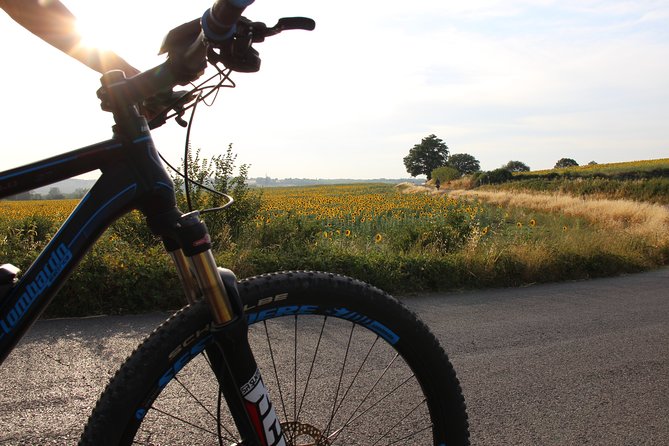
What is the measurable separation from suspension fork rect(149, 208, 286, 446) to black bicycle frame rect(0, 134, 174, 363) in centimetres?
10

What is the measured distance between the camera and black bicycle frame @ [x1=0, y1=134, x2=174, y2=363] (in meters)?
1.31

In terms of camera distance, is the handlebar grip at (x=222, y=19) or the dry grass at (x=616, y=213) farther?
the dry grass at (x=616, y=213)

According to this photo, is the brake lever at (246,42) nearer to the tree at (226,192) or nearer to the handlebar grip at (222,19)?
the handlebar grip at (222,19)

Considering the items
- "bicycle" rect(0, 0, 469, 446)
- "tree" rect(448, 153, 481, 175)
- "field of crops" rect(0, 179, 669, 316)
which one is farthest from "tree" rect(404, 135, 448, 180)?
"bicycle" rect(0, 0, 469, 446)

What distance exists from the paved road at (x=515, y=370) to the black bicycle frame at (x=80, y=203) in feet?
5.03

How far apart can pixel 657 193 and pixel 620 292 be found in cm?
2186

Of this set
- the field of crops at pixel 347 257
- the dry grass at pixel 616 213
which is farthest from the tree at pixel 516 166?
the field of crops at pixel 347 257

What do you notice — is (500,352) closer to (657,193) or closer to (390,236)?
(390,236)

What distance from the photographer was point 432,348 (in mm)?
1600

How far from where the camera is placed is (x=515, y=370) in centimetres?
359

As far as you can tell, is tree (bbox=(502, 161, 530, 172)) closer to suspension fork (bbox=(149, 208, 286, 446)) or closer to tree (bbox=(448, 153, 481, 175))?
tree (bbox=(448, 153, 481, 175))

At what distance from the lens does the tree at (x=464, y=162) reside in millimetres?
95500

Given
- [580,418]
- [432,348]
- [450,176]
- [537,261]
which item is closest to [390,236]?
[537,261]

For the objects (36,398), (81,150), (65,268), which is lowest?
(36,398)
